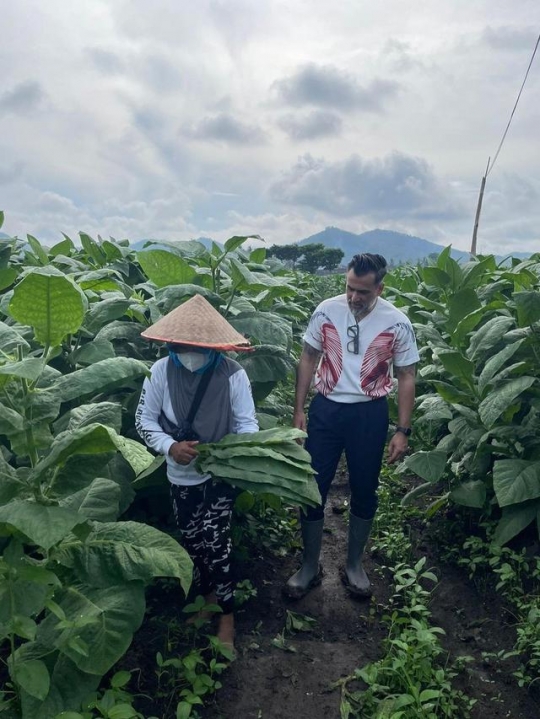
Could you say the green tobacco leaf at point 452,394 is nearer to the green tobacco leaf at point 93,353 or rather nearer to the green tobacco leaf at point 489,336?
the green tobacco leaf at point 489,336

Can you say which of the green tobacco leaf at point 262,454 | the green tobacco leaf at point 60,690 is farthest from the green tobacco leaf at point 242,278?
the green tobacco leaf at point 60,690

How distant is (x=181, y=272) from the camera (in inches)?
135

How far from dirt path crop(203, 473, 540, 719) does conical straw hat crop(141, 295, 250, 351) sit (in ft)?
4.50

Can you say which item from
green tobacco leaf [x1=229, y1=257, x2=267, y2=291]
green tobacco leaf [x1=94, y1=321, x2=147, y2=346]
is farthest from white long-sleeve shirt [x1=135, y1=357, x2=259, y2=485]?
green tobacco leaf [x1=229, y1=257, x2=267, y2=291]

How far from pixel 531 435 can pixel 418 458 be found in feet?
1.90

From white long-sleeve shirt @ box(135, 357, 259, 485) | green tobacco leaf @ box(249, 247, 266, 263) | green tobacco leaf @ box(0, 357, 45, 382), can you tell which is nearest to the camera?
green tobacco leaf @ box(0, 357, 45, 382)

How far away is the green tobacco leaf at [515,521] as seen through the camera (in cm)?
336

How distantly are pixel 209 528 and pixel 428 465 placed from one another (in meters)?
1.30

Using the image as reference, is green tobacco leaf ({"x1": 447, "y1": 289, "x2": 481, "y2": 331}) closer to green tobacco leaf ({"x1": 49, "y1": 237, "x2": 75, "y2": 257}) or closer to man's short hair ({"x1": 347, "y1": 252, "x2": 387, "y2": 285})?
man's short hair ({"x1": 347, "y1": 252, "x2": 387, "y2": 285})

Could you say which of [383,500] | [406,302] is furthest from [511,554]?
[406,302]

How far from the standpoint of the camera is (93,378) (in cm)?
215

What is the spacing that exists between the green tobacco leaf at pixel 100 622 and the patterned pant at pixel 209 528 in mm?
647

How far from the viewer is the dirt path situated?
2.67 m

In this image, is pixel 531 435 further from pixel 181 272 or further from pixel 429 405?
pixel 181 272
